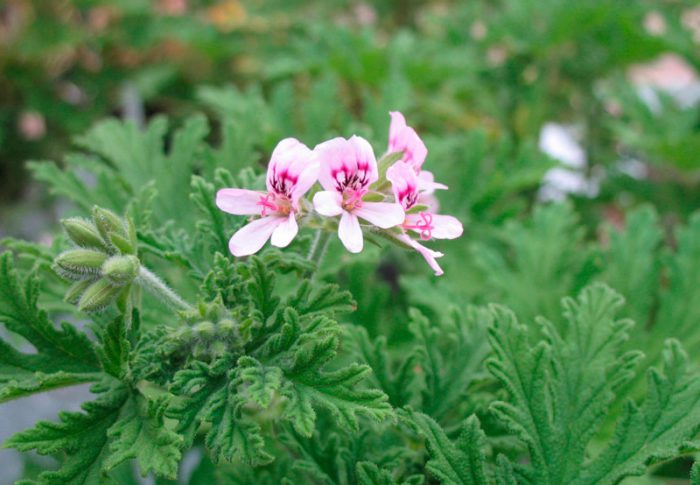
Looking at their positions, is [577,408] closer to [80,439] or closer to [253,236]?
[253,236]

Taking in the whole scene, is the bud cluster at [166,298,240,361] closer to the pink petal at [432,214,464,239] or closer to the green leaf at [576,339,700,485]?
the pink petal at [432,214,464,239]

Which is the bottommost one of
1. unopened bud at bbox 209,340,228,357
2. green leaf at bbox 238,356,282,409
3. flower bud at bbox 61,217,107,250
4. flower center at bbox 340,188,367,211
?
green leaf at bbox 238,356,282,409

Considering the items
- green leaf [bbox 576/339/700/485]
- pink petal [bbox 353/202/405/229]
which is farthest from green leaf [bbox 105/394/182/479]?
green leaf [bbox 576/339/700/485]

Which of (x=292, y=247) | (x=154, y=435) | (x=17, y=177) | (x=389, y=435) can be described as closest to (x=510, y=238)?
(x=389, y=435)

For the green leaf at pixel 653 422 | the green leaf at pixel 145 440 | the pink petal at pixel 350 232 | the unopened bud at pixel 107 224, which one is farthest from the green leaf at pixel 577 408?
the unopened bud at pixel 107 224

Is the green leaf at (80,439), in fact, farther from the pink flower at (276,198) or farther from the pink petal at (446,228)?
the pink petal at (446,228)

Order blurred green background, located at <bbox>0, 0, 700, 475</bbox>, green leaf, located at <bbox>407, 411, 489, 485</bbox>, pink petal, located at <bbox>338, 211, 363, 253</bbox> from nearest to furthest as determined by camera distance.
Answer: pink petal, located at <bbox>338, 211, 363, 253</bbox> → green leaf, located at <bbox>407, 411, 489, 485</bbox> → blurred green background, located at <bbox>0, 0, 700, 475</bbox>

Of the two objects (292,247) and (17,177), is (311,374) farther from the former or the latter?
(17,177)
